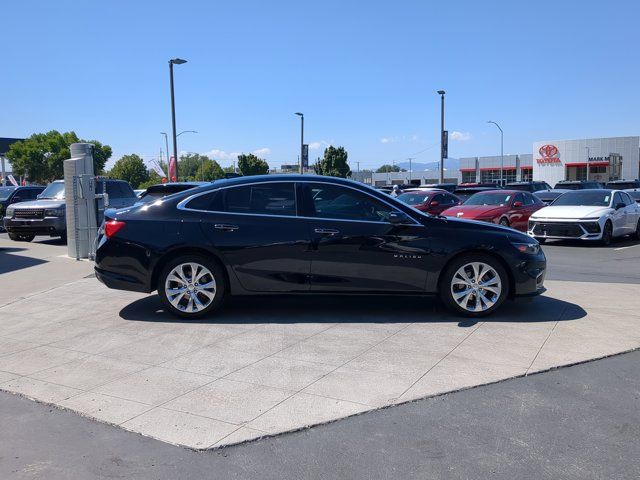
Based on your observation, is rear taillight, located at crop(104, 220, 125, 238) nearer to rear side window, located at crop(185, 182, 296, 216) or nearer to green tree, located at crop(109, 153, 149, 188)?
rear side window, located at crop(185, 182, 296, 216)

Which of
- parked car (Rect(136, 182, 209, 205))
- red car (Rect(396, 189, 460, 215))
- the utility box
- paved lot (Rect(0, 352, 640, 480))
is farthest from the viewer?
red car (Rect(396, 189, 460, 215))

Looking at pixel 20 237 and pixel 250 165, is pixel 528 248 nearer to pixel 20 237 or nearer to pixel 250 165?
pixel 20 237

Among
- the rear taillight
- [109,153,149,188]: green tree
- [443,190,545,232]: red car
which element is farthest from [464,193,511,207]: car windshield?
[109,153,149,188]: green tree

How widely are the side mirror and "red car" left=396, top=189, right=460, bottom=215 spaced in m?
12.6

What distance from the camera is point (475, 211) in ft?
51.8

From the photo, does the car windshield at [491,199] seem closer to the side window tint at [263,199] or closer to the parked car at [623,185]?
the side window tint at [263,199]

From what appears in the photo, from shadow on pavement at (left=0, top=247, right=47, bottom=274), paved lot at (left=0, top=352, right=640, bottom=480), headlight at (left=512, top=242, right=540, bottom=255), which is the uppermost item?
headlight at (left=512, top=242, right=540, bottom=255)

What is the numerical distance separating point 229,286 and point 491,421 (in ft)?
11.4

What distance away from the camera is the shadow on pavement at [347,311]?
6.51 metres

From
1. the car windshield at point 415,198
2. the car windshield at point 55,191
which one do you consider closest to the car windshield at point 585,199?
the car windshield at point 415,198

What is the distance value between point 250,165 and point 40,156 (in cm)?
2445

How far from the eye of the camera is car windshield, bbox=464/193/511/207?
54.7 ft

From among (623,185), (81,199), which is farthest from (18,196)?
(623,185)

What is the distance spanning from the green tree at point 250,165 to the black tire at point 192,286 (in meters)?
64.2
